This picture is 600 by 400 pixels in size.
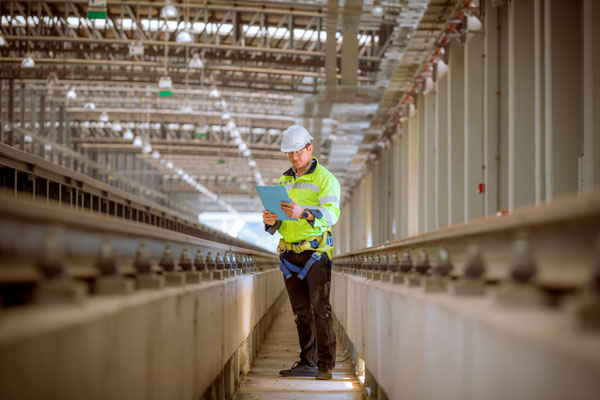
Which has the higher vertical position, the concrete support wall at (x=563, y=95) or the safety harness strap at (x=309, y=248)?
the concrete support wall at (x=563, y=95)

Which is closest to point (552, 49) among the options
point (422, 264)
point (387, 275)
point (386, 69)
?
point (387, 275)

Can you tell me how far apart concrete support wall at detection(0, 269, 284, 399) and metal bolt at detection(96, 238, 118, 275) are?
4.7 inches

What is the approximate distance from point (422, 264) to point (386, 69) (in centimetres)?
1226

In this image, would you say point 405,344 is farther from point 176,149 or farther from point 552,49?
point 176,149

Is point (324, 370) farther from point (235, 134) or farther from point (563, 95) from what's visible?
point (235, 134)

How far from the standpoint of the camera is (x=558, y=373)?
5.32 ft

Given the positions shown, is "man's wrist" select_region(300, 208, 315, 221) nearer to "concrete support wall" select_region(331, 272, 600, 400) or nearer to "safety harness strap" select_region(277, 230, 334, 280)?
"safety harness strap" select_region(277, 230, 334, 280)

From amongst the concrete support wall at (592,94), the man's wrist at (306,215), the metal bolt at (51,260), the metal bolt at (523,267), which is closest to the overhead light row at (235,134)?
the concrete support wall at (592,94)

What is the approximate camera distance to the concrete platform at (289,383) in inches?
225

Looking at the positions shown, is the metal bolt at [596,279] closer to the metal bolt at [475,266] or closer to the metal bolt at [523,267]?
the metal bolt at [523,267]

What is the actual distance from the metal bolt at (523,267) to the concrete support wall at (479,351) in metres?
0.09

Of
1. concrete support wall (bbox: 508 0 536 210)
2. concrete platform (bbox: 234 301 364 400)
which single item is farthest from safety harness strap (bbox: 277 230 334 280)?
concrete support wall (bbox: 508 0 536 210)

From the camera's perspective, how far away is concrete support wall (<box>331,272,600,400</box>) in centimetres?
160

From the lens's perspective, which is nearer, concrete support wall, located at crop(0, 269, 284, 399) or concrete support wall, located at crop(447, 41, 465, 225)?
concrete support wall, located at crop(0, 269, 284, 399)
